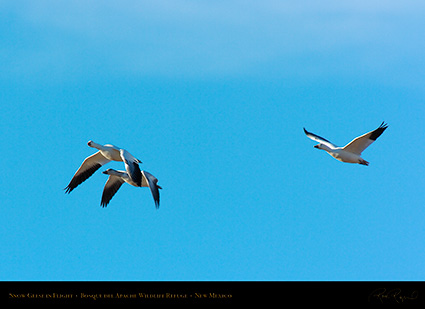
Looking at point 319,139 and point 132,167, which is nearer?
point 132,167

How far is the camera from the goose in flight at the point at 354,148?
30.4 metres

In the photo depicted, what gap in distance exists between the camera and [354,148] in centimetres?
3108

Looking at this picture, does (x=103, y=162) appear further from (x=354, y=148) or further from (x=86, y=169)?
(x=354, y=148)

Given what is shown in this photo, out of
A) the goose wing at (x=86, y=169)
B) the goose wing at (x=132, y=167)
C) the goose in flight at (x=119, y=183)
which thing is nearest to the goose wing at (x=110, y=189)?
the goose in flight at (x=119, y=183)

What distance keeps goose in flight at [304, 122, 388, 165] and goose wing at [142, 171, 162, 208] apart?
708 centimetres

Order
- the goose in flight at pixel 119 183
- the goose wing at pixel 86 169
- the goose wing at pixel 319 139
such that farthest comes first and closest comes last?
the goose wing at pixel 86 169
the goose wing at pixel 319 139
the goose in flight at pixel 119 183

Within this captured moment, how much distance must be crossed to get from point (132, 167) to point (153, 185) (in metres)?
1.04
